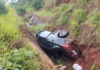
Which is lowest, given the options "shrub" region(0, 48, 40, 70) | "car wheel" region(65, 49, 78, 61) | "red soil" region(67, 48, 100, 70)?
"shrub" region(0, 48, 40, 70)

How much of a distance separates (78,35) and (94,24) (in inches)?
47.0

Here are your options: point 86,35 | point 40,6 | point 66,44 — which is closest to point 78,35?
point 86,35

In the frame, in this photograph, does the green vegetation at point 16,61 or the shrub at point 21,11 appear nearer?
the green vegetation at point 16,61

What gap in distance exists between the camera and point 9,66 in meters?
1.53

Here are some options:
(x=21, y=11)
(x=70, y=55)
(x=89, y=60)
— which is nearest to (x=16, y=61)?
(x=70, y=55)

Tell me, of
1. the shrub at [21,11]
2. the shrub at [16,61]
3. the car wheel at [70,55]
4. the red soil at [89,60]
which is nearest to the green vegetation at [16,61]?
the shrub at [16,61]

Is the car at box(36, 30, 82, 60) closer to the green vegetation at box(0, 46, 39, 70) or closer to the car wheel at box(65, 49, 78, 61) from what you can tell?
the car wheel at box(65, 49, 78, 61)

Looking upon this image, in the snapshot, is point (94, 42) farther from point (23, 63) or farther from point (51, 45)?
point (23, 63)

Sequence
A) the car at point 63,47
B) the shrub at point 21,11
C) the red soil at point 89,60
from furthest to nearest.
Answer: the shrub at point 21,11
the car at point 63,47
the red soil at point 89,60

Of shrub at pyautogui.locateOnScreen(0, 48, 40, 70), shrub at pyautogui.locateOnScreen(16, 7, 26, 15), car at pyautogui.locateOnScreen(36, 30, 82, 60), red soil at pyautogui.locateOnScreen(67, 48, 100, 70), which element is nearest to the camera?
shrub at pyautogui.locateOnScreen(0, 48, 40, 70)

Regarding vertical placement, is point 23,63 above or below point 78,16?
below

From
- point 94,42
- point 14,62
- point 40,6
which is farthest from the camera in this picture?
point 40,6

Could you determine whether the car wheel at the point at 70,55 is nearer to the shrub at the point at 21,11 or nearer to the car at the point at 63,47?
the car at the point at 63,47

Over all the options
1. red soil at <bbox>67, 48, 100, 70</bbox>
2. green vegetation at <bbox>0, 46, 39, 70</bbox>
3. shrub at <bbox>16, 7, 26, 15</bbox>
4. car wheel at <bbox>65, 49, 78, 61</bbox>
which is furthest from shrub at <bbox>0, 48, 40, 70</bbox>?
shrub at <bbox>16, 7, 26, 15</bbox>
